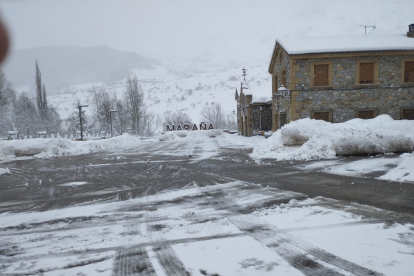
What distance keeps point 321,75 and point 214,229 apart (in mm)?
16943

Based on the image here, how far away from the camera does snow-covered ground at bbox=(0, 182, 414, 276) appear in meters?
2.64

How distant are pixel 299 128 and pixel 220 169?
4.93 m

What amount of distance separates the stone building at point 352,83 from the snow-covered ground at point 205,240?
14412 mm

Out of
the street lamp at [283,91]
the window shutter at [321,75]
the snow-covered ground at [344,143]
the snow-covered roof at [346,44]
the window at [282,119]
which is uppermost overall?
the snow-covered roof at [346,44]

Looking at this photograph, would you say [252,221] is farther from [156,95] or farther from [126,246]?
[156,95]

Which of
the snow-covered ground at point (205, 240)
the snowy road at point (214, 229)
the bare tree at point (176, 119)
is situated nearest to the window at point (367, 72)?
the snowy road at point (214, 229)

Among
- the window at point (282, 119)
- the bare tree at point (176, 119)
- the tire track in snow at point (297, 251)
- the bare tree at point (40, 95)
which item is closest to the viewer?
the tire track in snow at point (297, 251)

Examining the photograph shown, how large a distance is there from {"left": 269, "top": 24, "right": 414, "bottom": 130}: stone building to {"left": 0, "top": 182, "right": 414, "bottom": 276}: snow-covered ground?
47.3 feet

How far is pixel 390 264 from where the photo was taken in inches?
99.7

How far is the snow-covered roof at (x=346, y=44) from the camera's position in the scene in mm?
17500

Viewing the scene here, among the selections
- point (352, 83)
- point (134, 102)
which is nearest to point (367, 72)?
point (352, 83)

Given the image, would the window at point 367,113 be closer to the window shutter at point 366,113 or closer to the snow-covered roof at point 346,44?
the window shutter at point 366,113

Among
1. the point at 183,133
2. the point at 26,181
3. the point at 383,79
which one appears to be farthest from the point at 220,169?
the point at 183,133

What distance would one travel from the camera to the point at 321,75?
1789 cm
